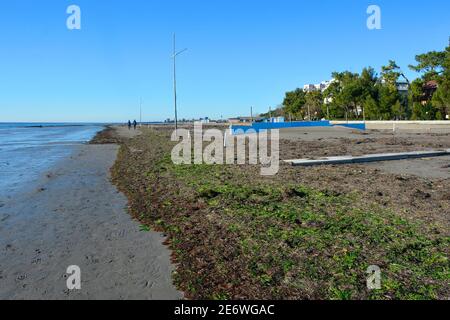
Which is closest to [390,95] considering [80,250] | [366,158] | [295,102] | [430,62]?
[430,62]

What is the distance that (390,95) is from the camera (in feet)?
186

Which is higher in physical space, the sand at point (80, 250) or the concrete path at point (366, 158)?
the concrete path at point (366, 158)

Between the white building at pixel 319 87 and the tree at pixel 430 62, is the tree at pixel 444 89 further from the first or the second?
the white building at pixel 319 87

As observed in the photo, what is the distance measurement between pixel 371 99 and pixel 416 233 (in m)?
59.2

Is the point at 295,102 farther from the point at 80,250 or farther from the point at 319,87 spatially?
the point at 319,87

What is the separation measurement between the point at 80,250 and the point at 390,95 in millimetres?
58701

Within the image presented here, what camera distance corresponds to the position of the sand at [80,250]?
16.1ft

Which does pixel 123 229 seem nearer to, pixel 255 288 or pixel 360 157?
pixel 255 288

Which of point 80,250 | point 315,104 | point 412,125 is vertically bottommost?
point 80,250

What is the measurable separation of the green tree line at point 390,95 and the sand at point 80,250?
48900mm

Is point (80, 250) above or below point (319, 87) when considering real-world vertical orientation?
below

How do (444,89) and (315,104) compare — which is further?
(315,104)

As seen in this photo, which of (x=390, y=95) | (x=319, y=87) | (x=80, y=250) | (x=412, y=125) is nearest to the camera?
(x=80, y=250)

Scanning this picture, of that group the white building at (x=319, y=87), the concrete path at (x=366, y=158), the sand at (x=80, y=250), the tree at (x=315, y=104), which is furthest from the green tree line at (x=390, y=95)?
the sand at (x=80, y=250)
